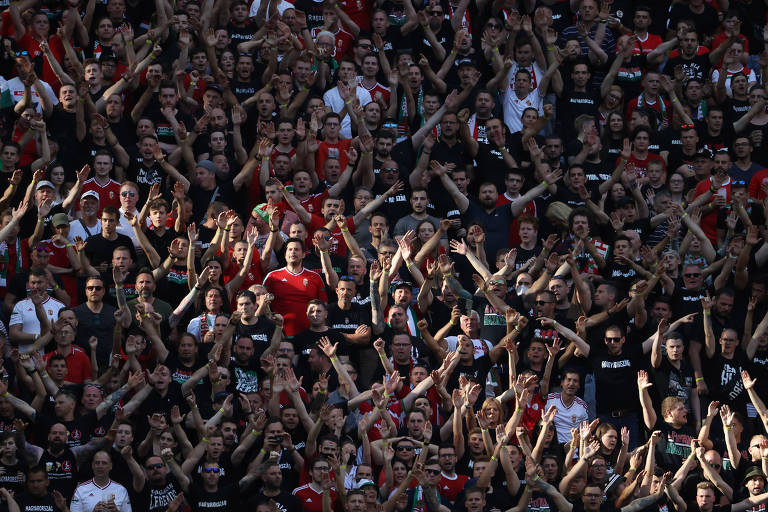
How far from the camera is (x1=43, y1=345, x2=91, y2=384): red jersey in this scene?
17547mm

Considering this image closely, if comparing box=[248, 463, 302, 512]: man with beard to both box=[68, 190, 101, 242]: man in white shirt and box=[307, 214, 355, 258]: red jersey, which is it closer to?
box=[307, 214, 355, 258]: red jersey

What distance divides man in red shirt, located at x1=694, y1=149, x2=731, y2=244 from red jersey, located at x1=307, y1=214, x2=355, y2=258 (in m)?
4.04

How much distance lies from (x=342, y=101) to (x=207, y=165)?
212cm

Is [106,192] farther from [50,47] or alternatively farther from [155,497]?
[155,497]

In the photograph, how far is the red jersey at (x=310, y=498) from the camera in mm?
16922

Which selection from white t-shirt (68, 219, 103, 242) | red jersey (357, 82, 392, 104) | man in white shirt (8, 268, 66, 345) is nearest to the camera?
man in white shirt (8, 268, 66, 345)

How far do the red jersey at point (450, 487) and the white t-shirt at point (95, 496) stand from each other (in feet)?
9.58

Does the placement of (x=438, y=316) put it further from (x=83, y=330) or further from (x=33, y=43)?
(x=33, y=43)

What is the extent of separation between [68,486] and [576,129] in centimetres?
802

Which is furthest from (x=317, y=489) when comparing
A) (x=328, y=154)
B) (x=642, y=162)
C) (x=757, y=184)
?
(x=757, y=184)

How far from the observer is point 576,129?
21.7 meters

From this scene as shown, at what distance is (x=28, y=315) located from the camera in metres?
18.0

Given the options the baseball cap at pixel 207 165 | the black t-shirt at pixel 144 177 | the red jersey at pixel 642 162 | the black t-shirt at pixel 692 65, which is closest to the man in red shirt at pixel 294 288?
the baseball cap at pixel 207 165

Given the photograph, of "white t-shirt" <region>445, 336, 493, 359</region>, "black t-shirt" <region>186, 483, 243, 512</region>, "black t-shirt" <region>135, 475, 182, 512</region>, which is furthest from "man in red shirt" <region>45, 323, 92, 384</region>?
"white t-shirt" <region>445, 336, 493, 359</region>
